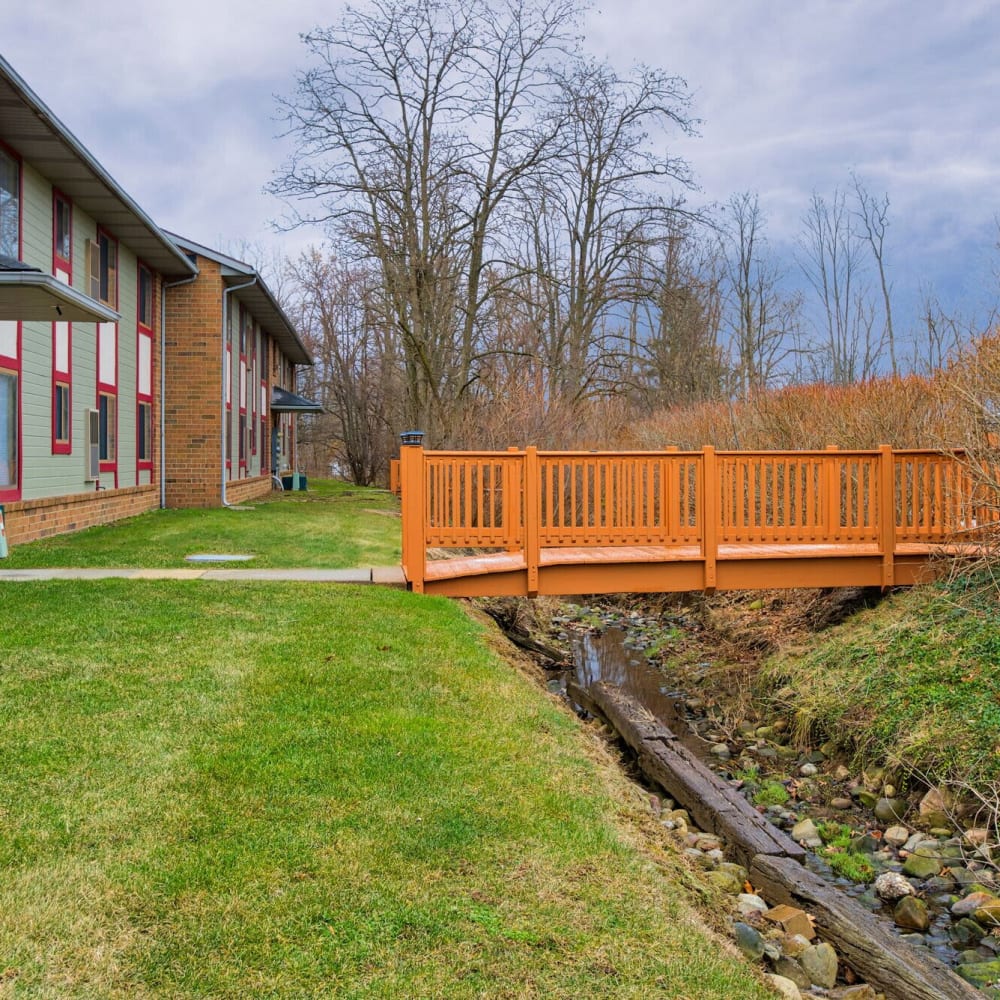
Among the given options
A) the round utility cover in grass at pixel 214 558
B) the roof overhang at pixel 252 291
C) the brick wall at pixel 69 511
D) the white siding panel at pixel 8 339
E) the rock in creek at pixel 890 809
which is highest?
the roof overhang at pixel 252 291

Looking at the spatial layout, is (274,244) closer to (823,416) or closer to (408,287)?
(408,287)

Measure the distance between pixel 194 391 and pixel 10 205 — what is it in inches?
294

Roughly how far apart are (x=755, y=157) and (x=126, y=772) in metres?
25.8

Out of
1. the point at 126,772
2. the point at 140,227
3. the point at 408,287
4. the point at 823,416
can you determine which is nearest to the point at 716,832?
the point at 126,772

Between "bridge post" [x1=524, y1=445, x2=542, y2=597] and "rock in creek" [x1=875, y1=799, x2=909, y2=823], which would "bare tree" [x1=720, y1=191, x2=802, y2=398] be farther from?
"rock in creek" [x1=875, y1=799, x2=909, y2=823]

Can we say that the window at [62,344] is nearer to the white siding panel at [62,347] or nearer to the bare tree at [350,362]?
the white siding panel at [62,347]

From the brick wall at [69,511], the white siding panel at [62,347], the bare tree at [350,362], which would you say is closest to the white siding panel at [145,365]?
the brick wall at [69,511]

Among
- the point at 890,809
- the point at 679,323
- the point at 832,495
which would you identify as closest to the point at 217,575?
the point at 832,495

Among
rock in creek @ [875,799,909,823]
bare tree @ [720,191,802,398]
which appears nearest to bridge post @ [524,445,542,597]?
rock in creek @ [875,799,909,823]

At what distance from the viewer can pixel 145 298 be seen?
58.2 feet

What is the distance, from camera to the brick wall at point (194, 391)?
18.7 metres

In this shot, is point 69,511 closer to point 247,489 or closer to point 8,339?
point 8,339

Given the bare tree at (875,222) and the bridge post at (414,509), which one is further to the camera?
the bare tree at (875,222)

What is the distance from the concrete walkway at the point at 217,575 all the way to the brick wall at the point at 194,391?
9.63 metres
